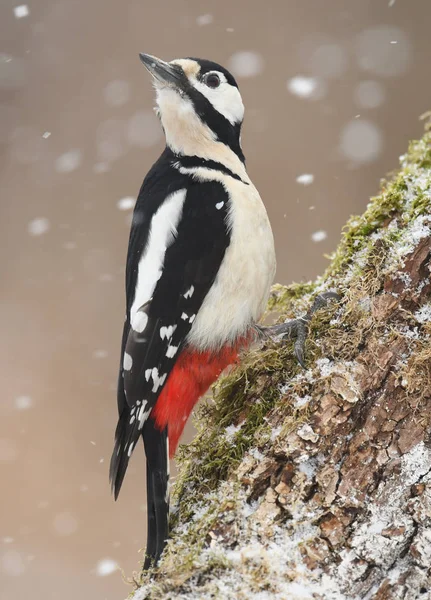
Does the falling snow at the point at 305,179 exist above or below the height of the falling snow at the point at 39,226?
above

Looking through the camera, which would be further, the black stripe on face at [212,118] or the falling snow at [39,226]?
the falling snow at [39,226]

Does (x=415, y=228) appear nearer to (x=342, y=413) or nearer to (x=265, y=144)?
(x=342, y=413)

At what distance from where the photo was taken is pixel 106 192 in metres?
4.47

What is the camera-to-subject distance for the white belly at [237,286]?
1.93 m

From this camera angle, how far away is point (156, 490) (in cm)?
164

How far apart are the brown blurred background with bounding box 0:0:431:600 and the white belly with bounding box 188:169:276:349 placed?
2.11 metres

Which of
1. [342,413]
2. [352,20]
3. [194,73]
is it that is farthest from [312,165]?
[342,413]

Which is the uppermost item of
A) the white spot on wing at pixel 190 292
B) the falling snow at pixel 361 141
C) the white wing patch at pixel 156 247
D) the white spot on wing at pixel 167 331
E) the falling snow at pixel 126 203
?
the white wing patch at pixel 156 247

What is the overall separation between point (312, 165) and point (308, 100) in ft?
1.41

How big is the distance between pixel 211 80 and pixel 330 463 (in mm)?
1304

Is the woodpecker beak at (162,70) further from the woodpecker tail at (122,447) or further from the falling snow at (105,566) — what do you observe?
the falling snow at (105,566)

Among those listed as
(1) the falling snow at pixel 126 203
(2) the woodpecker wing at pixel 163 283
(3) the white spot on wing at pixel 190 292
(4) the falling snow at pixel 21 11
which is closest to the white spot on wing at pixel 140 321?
(2) the woodpecker wing at pixel 163 283

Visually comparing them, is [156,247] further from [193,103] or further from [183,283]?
[193,103]

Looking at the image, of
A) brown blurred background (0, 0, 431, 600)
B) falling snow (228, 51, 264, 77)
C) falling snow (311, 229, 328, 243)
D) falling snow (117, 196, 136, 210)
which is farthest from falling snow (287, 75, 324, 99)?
falling snow (117, 196, 136, 210)
